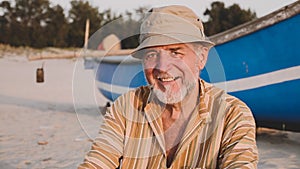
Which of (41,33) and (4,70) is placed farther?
(41,33)

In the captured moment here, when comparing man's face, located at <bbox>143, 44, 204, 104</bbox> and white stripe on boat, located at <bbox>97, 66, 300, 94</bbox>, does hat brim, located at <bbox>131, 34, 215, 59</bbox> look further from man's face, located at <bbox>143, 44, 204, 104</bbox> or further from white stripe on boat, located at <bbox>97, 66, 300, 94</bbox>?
white stripe on boat, located at <bbox>97, 66, 300, 94</bbox>

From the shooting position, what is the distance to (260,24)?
163 inches

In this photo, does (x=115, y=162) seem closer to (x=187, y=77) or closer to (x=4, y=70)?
(x=187, y=77)

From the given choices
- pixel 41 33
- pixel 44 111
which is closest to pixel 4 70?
pixel 41 33

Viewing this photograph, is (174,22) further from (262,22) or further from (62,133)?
(62,133)

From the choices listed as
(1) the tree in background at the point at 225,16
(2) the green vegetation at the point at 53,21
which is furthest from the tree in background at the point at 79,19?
(1) the tree in background at the point at 225,16

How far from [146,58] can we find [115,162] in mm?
435

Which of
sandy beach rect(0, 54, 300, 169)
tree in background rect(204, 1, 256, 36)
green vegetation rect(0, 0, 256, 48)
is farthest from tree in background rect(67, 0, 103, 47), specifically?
sandy beach rect(0, 54, 300, 169)

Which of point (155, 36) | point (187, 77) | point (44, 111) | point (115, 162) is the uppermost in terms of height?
point (155, 36)

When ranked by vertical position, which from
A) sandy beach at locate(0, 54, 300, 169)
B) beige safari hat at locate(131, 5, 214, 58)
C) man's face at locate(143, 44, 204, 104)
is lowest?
sandy beach at locate(0, 54, 300, 169)

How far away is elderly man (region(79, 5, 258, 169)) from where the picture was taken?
1537 millimetres

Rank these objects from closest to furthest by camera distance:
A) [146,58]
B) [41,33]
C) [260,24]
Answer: [146,58]
[260,24]
[41,33]

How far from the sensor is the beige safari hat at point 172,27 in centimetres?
157

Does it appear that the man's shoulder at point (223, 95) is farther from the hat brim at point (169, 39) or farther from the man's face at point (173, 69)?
the hat brim at point (169, 39)
